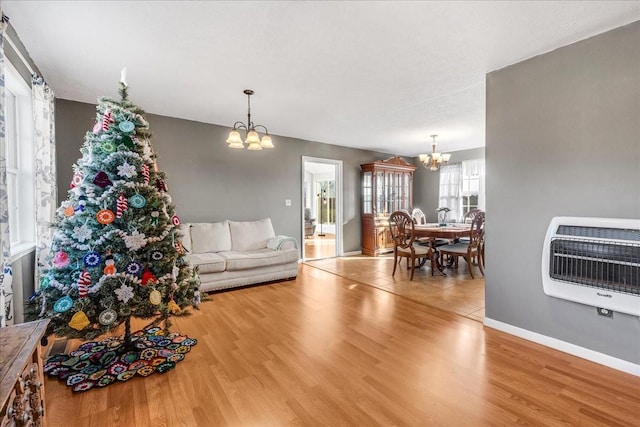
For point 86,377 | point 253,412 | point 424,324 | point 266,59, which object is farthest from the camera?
point 424,324

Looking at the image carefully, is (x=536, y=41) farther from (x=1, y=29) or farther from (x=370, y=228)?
(x=370, y=228)

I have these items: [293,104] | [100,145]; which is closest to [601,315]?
[293,104]

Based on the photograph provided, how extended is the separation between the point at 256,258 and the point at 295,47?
8.88ft

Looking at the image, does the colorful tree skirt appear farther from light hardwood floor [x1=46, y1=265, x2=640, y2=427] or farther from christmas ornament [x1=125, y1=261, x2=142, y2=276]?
christmas ornament [x1=125, y1=261, x2=142, y2=276]

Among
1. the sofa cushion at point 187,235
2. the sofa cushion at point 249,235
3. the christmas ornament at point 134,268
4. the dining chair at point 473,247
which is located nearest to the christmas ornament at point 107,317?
the christmas ornament at point 134,268

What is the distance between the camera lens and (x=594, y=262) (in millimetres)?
2131

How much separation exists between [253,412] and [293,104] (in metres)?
3.23

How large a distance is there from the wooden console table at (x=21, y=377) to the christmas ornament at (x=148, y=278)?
2.89ft

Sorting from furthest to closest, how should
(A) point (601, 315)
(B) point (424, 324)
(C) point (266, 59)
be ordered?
(B) point (424, 324), (C) point (266, 59), (A) point (601, 315)

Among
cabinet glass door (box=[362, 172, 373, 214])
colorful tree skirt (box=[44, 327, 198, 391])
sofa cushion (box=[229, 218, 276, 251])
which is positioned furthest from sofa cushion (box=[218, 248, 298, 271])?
→ cabinet glass door (box=[362, 172, 373, 214])

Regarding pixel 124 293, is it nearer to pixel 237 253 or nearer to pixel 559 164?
pixel 237 253

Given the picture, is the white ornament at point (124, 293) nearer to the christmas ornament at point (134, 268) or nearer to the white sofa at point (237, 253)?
the christmas ornament at point (134, 268)

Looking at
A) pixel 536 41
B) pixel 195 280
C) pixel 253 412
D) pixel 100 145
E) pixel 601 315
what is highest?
pixel 536 41

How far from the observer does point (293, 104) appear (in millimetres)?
3732
